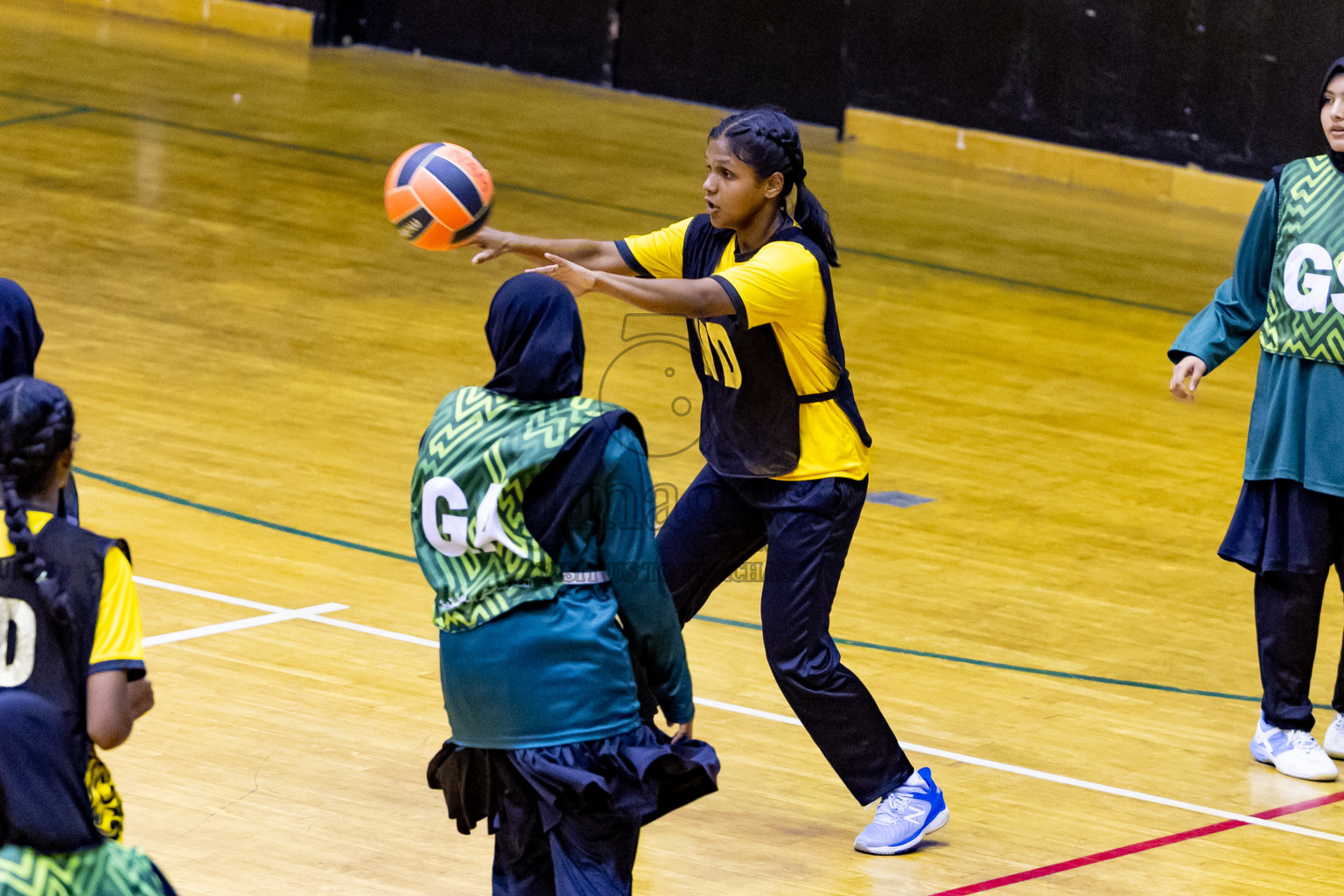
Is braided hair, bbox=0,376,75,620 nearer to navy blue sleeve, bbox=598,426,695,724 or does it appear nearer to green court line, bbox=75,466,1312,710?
navy blue sleeve, bbox=598,426,695,724

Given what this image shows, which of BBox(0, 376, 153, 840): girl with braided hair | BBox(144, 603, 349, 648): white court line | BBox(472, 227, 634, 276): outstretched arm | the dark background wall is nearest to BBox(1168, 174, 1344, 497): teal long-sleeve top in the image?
BBox(472, 227, 634, 276): outstretched arm

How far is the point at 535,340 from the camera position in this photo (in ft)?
12.2

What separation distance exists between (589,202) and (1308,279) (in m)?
7.79

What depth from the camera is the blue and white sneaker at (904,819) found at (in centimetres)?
514

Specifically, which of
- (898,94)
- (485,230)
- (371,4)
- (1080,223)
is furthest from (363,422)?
(371,4)

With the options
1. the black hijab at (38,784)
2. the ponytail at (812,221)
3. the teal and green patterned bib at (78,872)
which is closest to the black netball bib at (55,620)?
the teal and green patterned bib at (78,872)

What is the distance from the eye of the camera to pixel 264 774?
5.29m

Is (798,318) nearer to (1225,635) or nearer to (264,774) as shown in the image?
(264,774)

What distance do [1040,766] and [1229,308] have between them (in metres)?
1.52

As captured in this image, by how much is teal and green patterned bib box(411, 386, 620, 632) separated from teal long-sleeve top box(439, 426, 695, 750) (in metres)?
0.05

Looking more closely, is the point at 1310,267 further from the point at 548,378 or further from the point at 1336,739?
the point at 548,378

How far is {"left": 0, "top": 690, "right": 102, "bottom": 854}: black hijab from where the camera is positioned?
249cm

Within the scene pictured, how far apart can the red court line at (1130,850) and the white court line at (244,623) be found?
2619 mm

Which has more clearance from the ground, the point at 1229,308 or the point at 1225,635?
the point at 1229,308
